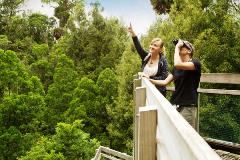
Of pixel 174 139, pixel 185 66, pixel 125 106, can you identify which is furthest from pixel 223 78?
pixel 125 106

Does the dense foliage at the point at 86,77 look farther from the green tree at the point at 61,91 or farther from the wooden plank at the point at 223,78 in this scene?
the wooden plank at the point at 223,78

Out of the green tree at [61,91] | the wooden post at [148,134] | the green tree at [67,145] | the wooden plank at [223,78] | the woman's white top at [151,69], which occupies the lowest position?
the green tree at [67,145]

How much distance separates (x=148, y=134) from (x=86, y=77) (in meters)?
28.5

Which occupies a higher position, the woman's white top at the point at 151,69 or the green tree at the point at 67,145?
the woman's white top at the point at 151,69

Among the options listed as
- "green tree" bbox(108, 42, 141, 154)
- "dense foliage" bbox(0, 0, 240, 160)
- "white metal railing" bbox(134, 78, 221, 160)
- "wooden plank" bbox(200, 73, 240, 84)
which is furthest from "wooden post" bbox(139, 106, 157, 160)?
"green tree" bbox(108, 42, 141, 154)

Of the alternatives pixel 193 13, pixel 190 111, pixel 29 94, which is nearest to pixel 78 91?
pixel 29 94

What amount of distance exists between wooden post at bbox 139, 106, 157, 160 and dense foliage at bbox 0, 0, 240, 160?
3.48 m

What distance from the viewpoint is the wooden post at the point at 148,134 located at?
1.98 meters

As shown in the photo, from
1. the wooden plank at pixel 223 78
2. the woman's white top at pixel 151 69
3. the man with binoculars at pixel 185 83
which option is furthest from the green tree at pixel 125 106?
the man with binoculars at pixel 185 83

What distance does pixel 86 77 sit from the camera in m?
30.4

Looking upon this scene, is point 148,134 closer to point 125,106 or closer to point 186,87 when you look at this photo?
point 186,87

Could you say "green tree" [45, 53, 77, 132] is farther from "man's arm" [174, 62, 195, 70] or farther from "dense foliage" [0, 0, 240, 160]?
"man's arm" [174, 62, 195, 70]

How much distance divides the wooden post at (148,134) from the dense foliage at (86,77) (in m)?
3.48

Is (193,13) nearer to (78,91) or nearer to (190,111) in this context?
(78,91)
